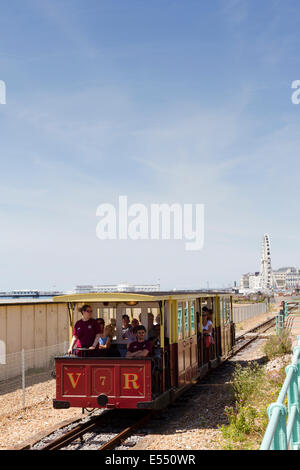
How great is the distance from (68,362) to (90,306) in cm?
123

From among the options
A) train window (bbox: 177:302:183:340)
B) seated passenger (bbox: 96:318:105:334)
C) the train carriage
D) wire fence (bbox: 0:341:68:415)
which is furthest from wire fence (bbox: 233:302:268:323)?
seated passenger (bbox: 96:318:105:334)

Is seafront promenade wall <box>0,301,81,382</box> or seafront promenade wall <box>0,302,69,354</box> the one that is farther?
seafront promenade wall <box>0,302,69,354</box>

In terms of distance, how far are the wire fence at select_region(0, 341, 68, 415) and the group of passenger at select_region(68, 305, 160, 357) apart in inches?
105

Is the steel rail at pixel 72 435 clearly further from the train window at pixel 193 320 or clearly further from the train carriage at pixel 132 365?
the train window at pixel 193 320

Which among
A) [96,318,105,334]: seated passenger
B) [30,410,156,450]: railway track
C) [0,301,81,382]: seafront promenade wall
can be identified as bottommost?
[30,410,156,450]: railway track

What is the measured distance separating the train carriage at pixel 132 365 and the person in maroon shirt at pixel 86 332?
0.91 ft

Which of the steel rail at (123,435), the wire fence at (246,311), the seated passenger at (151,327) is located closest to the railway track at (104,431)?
the steel rail at (123,435)

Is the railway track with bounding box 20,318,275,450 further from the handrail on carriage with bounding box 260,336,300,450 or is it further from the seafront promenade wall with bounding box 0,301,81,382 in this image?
the seafront promenade wall with bounding box 0,301,81,382

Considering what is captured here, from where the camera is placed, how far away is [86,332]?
11.0 m

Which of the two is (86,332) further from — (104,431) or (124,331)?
(104,431)

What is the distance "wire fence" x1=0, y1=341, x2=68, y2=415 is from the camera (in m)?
13.8

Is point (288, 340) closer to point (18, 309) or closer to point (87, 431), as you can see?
point (18, 309)

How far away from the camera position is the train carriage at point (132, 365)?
10312 millimetres
